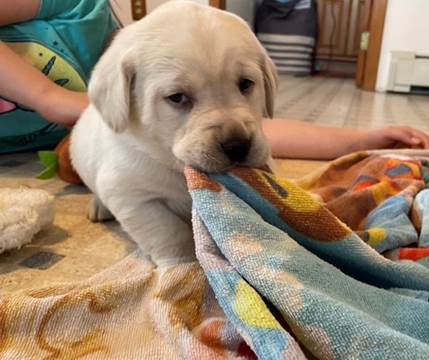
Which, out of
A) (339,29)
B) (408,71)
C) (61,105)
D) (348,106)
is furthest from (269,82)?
(339,29)

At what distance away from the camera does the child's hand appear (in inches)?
60.3

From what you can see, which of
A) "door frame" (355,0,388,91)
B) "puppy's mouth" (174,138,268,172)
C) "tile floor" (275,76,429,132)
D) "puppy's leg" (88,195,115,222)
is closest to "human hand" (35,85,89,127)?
"puppy's leg" (88,195,115,222)

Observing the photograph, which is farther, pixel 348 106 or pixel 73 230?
pixel 348 106

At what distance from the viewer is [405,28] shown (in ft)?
11.0

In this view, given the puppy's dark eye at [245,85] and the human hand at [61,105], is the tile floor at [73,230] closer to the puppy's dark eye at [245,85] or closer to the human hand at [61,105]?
the human hand at [61,105]

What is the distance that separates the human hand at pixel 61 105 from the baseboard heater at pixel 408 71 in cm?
261

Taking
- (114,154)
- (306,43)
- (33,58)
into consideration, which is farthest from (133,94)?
(306,43)

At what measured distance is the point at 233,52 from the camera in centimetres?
83

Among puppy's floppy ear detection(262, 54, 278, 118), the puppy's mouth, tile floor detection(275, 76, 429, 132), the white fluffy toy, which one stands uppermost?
puppy's floppy ear detection(262, 54, 278, 118)

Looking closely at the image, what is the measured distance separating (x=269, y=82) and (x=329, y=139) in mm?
683

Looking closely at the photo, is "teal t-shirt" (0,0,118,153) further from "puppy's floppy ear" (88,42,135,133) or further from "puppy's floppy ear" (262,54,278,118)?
"puppy's floppy ear" (262,54,278,118)

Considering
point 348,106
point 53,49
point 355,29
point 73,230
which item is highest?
point 53,49

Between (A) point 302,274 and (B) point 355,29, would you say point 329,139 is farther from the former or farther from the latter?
(B) point 355,29

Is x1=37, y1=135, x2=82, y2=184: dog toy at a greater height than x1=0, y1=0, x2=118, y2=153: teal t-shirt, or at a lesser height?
lesser
